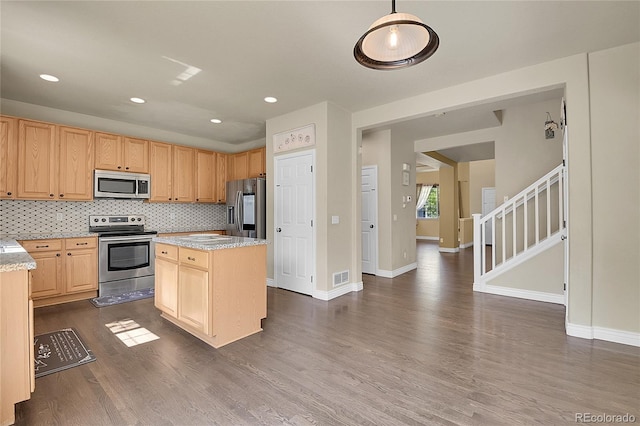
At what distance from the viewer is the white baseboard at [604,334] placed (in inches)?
105

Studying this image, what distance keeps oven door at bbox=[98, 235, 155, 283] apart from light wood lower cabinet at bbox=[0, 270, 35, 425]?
2.73 meters

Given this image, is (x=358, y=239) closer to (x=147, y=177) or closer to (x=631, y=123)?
(x=631, y=123)

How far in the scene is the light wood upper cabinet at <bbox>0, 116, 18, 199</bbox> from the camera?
3.65 metres

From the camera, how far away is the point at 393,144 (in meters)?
5.60

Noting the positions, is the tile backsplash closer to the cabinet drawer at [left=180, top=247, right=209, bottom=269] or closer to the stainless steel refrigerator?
the stainless steel refrigerator

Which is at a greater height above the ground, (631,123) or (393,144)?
(393,144)

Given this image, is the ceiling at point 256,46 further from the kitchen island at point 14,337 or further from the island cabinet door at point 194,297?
the island cabinet door at point 194,297

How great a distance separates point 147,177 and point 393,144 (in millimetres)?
4287

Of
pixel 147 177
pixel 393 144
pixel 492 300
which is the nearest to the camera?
pixel 492 300

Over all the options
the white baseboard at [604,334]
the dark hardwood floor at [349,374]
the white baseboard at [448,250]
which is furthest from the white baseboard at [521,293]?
the white baseboard at [448,250]

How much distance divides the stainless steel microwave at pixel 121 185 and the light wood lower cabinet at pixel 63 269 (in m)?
0.74

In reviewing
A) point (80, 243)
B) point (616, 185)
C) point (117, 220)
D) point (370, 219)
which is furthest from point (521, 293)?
point (117, 220)

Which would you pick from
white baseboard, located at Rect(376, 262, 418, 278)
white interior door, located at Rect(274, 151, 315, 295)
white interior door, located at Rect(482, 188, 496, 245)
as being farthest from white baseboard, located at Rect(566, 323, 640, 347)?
white interior door, located at Rect(482, 188, 496, 245)

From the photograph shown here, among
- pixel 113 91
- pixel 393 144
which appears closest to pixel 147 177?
pixel 113 91
